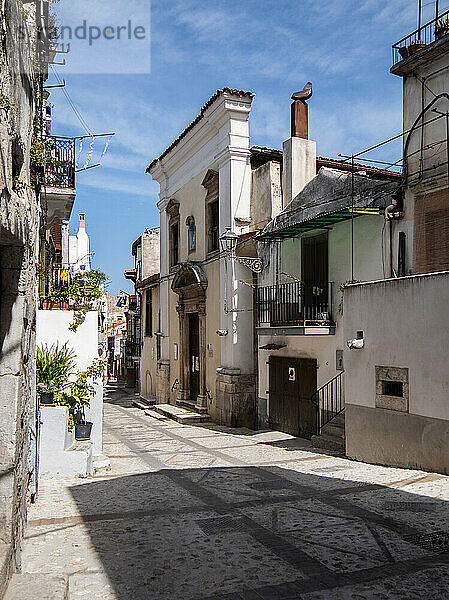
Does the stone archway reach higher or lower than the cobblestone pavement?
higher

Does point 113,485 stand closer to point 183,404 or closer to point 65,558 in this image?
point 65,558

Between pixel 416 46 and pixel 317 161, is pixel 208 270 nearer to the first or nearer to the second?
pixel 317 161

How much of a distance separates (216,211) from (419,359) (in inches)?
464

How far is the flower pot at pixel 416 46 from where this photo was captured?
1216cm

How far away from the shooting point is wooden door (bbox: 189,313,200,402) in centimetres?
2200

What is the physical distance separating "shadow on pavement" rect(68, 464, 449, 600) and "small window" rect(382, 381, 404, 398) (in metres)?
1.48

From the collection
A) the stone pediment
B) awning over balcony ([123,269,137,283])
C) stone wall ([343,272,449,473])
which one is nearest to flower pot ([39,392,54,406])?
stone wall ([343,272,449,473])

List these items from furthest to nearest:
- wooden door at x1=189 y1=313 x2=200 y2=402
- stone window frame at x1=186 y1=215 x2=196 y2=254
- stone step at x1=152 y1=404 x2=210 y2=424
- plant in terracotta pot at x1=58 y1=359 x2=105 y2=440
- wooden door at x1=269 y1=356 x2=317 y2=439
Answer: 1. stone window frame at x1=186 y1=215 x2=196 y2=254
2. wooden door at x1=189 y1=313 x2=200 y2=402
3. stone step at x1=152 y1=404 x2=210 y2=424
4. wooden door at x1=269 y1=356 x2=317 y2=439
5. plant in terracotta pot at x1=58 y1=359 x2=105 y2=440

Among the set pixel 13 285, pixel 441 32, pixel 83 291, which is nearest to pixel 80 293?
pixel 83 291

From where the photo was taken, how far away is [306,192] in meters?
16.0

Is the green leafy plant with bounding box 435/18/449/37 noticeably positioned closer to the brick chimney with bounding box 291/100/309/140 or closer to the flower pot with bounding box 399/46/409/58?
the flower pot with bounding box 399/46/409/58

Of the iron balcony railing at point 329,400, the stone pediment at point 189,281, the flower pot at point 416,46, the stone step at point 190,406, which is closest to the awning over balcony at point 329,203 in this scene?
the flower pot at point 416,46

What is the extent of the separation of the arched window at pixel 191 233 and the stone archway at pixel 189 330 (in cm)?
80

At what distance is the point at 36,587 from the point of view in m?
4.44
